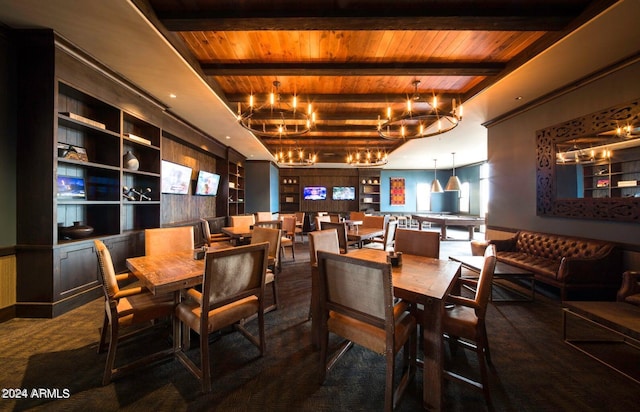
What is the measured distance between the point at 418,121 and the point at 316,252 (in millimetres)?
4367

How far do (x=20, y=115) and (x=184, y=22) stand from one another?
2015 mm

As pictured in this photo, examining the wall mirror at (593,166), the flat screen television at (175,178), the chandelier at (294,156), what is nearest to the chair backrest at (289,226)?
the chandelier at (294,156)

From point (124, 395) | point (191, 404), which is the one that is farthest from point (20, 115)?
point (191, 404)

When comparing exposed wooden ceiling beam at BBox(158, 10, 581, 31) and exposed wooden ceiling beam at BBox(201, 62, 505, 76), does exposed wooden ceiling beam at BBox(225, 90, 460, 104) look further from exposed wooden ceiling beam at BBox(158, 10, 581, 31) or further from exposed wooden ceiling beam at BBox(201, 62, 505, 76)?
exposed wooden ceiling beam at BBox(158, 10, 581, 31)

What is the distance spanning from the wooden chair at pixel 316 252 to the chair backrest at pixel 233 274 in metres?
0.46

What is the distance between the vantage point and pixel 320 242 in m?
2.41

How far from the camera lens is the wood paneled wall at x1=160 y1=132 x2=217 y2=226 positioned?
15.3ft

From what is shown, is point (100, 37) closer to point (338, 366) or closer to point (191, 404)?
point (191, 404)

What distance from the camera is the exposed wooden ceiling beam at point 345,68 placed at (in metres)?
3.03

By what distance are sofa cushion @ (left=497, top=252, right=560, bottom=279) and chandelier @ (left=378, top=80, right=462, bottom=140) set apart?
226 centimetres

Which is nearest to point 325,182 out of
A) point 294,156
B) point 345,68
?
point 294,156

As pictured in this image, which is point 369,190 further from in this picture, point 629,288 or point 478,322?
point 478,322

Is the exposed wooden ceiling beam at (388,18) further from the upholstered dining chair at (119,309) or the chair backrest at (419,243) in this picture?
the upholstered dining chair at (119,309)

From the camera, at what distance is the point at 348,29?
7.52ft
